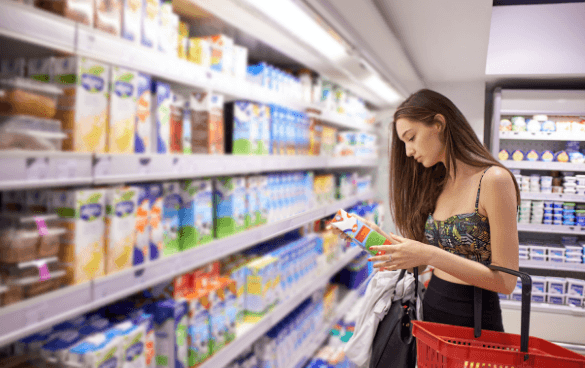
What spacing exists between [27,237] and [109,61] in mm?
598

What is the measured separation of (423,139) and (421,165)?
0.88 feet

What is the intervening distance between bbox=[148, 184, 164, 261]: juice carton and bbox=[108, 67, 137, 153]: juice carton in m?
0.21

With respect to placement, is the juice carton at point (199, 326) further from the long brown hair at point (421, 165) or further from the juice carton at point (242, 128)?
the long brown hair at point (421, 165)

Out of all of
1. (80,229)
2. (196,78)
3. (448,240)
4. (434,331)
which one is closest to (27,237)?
(80,229)

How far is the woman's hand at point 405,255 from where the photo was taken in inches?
54.4

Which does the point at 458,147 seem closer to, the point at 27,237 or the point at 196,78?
the point at 196,78

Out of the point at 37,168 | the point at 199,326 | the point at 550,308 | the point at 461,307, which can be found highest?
the point at 37,168

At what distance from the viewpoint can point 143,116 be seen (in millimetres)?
1439

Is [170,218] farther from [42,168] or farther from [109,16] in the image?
[109,16]

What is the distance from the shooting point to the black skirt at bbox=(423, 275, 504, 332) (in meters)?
1.52

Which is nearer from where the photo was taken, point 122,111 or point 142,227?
point 122,111

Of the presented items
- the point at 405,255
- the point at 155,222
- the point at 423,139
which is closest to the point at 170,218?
the point at 155,222

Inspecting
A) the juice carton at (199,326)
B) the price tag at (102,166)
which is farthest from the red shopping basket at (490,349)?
the price tag at (102,166)

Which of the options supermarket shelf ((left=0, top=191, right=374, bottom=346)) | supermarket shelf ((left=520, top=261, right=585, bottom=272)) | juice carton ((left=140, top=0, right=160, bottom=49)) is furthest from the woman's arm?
supermarket shelf ((left=520, top=261, right=585, bottom=272))
